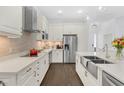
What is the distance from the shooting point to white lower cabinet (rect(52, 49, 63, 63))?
7480mm

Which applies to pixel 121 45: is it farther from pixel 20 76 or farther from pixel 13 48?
pixel 13 48

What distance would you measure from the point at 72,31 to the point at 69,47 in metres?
1.07

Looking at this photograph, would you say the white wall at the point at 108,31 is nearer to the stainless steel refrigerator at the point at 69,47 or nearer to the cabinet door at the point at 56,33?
the stainless steel refrigerator at the point at 69,47

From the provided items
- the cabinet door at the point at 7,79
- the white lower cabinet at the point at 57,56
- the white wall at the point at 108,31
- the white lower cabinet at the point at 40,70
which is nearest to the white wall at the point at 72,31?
the white lower cabinet at the point at 57,56

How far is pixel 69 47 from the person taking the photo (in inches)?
297

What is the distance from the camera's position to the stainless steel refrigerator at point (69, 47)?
7500 mm

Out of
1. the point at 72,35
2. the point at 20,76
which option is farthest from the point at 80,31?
the point at 20,76

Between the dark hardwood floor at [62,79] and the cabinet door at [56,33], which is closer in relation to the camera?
the dark hardwood floor at [62,79]

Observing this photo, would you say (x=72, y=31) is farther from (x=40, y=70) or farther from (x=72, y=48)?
(x=40, y=70)

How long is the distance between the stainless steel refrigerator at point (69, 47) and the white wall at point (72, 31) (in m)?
0.32
